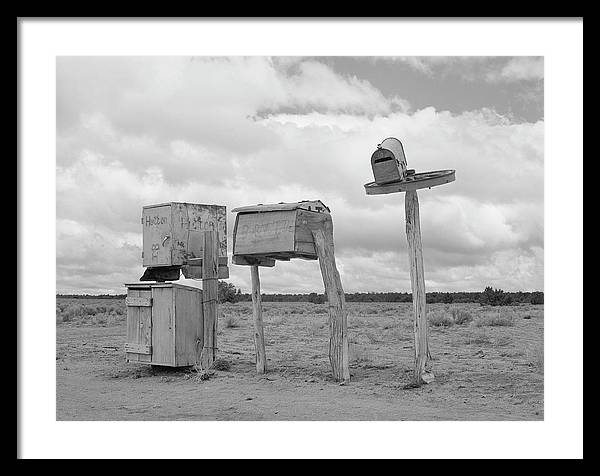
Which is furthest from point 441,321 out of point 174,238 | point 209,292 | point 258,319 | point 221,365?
point 174,238

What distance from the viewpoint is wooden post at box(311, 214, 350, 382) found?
33.0ft

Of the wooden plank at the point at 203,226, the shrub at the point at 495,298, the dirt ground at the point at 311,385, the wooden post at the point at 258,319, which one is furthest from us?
the shrub at the point at 495,298

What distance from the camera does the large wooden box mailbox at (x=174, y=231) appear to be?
11.4m

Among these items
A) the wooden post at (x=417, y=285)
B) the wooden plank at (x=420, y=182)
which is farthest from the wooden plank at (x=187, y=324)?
the wooden post at (x=417, y=285)

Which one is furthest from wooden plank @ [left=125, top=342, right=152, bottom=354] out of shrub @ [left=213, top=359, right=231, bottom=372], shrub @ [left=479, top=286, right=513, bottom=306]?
shrub @ [left=479, top=286, right=513, bottom=306]

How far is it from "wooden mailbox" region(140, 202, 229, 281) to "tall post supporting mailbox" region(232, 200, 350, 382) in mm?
1307

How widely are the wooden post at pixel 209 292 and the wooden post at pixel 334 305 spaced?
209 cm

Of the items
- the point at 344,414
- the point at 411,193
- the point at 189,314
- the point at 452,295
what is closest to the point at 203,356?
the point at 189,314

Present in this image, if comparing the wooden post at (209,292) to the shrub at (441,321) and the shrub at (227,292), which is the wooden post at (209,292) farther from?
the shrub at (227,292)

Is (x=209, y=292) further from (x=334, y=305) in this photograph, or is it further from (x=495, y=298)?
(x=495, y=298)

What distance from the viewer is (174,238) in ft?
37.2

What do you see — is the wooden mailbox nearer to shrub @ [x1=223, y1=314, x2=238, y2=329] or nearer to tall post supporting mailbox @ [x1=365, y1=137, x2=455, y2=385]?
tall post supporting mailbox @ [x1=365, y1=137, x2=455, y2=385]

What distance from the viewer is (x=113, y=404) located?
9.12 meters
